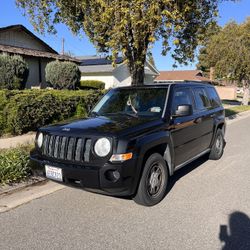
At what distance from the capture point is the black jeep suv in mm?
3982

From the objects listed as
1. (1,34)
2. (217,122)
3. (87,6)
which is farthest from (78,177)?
(1,34)

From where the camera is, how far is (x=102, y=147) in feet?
13.1

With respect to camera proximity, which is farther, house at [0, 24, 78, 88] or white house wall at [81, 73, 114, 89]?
white house wall at [81, 73, 114, 89]

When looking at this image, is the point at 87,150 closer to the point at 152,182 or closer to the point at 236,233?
the point at 152,182

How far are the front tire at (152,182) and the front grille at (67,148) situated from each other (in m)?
0.88

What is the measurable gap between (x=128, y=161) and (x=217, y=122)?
3805 millimetres

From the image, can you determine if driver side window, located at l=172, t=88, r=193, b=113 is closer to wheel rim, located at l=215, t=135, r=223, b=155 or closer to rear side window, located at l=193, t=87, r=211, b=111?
rear side window, located at l=193, t=87, r=211, b=111

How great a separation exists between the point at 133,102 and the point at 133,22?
4.10 meters

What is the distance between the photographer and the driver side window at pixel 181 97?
17.5 feet

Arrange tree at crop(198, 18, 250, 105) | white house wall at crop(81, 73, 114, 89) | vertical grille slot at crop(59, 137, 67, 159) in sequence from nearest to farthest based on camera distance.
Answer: vertical grille slot at crop(59, 137, 67, 159)
tree at crop(198, 18, 250, 105)
white house wall at crop(81, 73, 114, 89)

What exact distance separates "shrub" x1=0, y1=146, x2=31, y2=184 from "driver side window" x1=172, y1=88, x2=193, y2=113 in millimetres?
2763

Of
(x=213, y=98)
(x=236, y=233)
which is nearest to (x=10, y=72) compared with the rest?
(x=213, y=98)

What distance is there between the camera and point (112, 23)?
9.32 meters

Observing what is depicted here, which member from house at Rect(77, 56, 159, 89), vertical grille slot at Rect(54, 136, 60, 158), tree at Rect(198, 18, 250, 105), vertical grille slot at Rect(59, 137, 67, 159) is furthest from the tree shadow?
house at Rect(77, 56, 159, 89)
